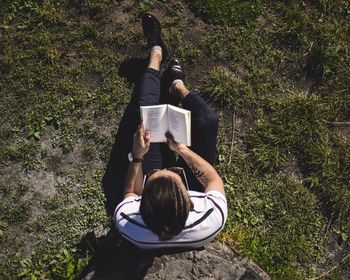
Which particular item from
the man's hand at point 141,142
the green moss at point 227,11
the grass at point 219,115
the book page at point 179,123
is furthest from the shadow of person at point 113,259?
the green moss at point 227,11

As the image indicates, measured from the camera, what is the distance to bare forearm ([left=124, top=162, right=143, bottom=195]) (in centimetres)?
455

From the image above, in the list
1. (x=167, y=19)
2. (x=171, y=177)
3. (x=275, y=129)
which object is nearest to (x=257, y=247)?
(x=275, y=129)

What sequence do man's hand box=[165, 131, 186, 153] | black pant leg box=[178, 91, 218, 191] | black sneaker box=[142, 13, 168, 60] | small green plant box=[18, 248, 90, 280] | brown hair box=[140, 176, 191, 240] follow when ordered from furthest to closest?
→ black sneaker box=[142, 13, 168, 60]
small green plant box=[18, 248, 90, 280]
black pant leg box=[178, 91, 218, 191]
man's hand box=[165, 131, 186, 153]
brown hair box=[140, 176, 191, 240]

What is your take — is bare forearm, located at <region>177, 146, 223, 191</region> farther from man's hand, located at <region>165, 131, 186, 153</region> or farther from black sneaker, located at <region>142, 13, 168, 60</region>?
black sneaker, located at <region>142, 13, 168, 60</region>

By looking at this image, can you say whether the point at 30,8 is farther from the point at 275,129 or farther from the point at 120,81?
the point at 275,129

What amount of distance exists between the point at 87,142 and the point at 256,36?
2.47 meters

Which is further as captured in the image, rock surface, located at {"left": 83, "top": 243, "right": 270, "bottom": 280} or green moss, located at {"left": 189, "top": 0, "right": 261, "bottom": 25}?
green moss, located at {"left": 189, "top": 0, "right": 261, "bottom": 25}

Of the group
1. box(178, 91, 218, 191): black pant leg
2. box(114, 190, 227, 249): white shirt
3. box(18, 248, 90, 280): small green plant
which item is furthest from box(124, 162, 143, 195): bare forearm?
box(18, 248, 90, 280): small green plant

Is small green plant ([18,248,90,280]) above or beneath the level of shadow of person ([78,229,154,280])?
beneath

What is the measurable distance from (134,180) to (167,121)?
2.23 ft

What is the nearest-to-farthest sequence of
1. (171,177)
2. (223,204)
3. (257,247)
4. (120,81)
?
(171,177)
(223,204)
(257,247)
(120,81)

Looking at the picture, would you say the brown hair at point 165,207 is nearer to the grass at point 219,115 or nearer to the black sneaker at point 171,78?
the grass at point 219,115

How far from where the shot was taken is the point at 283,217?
5.24 metres

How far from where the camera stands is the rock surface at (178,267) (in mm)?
4547
